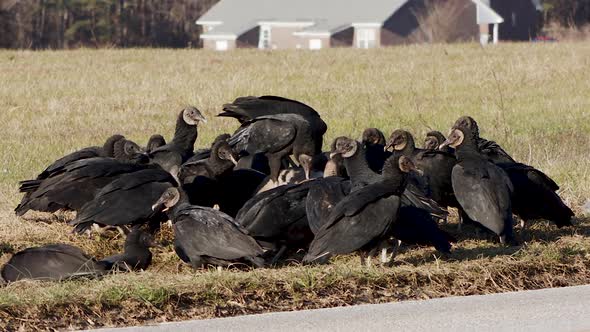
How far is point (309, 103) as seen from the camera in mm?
15133

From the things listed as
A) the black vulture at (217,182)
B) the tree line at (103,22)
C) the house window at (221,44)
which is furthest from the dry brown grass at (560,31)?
the black vulture at (217,182)

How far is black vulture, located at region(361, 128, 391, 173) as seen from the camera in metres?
7.66

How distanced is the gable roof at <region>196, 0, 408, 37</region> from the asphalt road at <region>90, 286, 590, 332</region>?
38.7 meters

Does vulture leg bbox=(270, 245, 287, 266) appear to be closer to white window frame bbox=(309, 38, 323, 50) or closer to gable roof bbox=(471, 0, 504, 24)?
white window frame bbox=(309, 38, 323, 50)

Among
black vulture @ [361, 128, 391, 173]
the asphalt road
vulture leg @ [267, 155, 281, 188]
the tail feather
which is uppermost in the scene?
black vulture @ [361, 128, 391, 173]

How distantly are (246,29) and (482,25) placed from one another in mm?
10190

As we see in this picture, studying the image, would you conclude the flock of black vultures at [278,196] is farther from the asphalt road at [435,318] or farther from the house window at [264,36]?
the house window at [264,36]

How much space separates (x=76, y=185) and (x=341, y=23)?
Result: 38.0 meters

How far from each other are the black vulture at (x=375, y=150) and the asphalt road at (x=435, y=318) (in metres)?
2.60

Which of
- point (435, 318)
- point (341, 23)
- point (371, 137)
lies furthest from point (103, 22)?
point (435, 318)

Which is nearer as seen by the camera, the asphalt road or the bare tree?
the asphalt road

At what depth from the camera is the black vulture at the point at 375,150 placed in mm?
7656

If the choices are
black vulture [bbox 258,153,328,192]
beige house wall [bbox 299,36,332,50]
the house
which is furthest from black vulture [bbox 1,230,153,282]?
beige house wall [bbox 299,36,332,50]

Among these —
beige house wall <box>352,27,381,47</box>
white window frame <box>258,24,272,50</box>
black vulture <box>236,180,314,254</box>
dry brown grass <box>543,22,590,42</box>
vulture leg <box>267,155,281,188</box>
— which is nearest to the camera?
black vulture <box>236,180,314,254</box>
